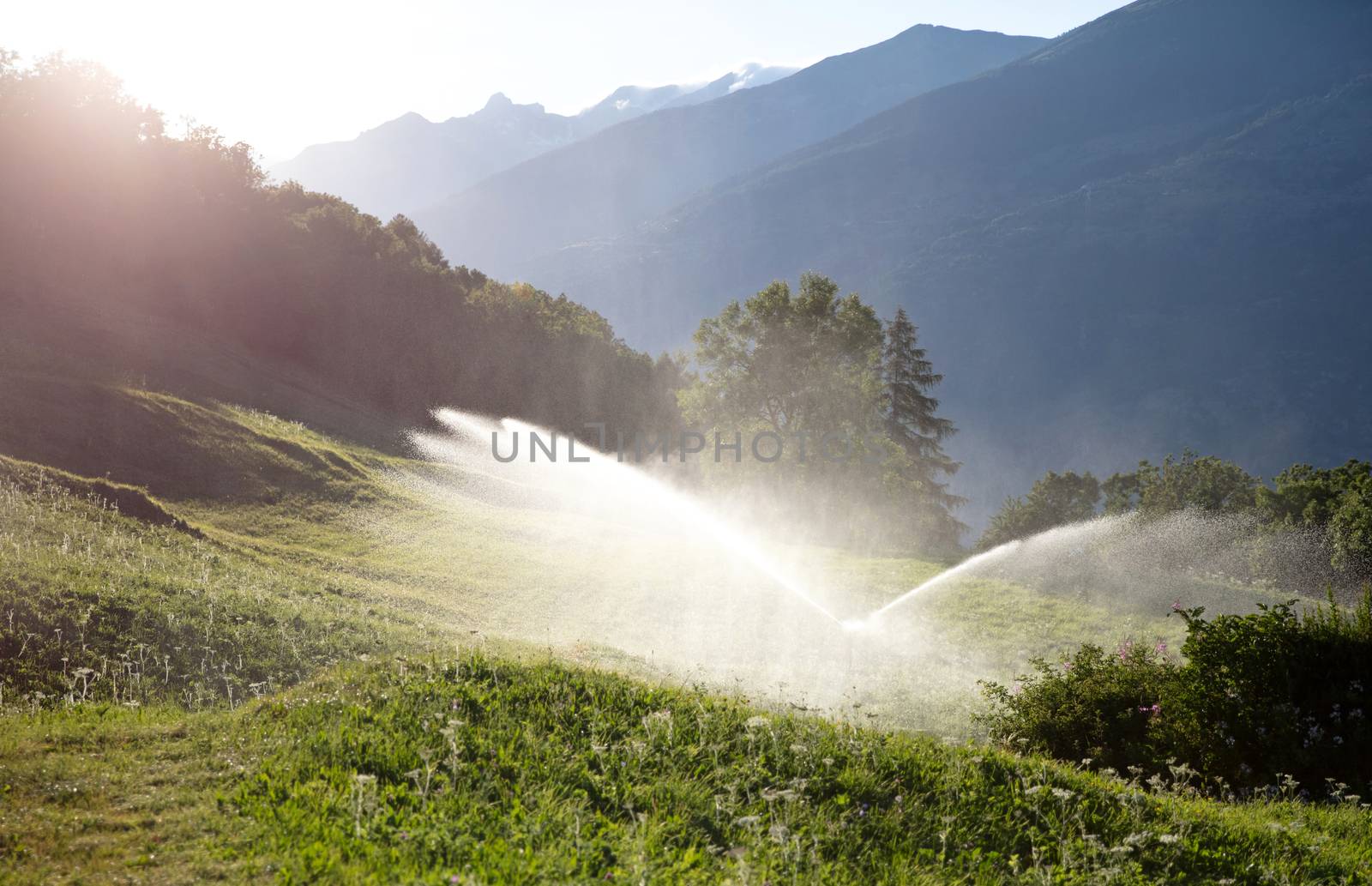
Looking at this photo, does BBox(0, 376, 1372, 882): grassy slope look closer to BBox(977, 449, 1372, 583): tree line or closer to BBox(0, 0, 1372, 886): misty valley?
BBox(0, 0, 1372, 886): misty valley

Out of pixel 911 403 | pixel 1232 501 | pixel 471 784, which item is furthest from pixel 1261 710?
pixel 1232 501

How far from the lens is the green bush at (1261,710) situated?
28.9 ft

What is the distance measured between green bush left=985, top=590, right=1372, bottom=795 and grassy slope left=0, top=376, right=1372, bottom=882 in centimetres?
130

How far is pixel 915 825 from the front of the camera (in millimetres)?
6484

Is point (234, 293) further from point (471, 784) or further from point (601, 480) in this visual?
point (471, 784)

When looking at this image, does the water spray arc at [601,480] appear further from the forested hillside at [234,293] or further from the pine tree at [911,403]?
the pine tree at [911,403]

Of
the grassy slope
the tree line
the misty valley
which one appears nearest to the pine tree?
the misty valley

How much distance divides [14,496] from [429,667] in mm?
14116

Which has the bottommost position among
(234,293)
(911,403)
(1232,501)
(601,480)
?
(601,480)

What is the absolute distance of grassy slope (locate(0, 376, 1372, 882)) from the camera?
539 centimetres

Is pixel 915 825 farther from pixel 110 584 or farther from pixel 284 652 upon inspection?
pixel 110 584

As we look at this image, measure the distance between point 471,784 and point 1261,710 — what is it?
890 centimetres

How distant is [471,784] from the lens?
6309mm

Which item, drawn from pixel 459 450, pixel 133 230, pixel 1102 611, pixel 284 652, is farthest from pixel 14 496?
pixel 133 230
